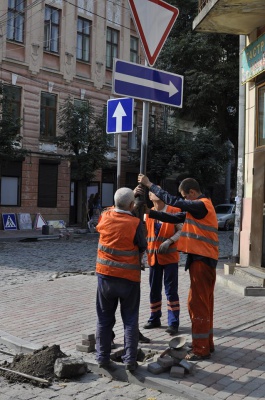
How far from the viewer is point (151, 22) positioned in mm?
5336

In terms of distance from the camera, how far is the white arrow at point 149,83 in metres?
5.15

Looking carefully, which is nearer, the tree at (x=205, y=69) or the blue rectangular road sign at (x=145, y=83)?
the blue rectangular road sign at (x=145, y=83)

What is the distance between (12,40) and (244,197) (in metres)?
17.5

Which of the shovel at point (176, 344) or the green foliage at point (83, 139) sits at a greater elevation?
the green foliage at point (83, 139)

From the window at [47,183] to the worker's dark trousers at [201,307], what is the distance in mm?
20555

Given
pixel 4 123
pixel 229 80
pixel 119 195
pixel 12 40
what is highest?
pixel 12 40

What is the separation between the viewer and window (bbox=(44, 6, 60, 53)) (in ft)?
84.2

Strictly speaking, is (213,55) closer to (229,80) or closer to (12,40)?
(229,80)

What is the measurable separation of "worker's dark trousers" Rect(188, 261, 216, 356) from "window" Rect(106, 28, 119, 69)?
83.3 feet

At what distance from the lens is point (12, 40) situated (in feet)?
79.2

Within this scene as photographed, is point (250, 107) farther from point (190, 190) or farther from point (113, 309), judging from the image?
point (113, 309)

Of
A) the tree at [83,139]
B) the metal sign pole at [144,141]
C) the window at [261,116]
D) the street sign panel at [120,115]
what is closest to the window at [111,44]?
the tree at [83,139]

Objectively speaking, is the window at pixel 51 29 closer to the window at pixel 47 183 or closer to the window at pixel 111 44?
the window at pixel 111 44

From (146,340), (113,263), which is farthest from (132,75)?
(146,340)
